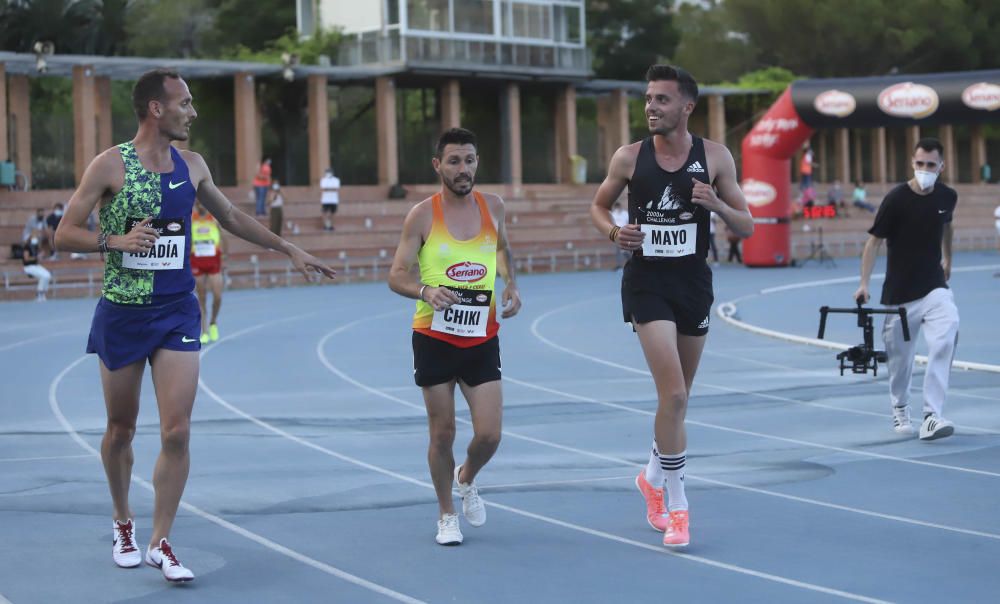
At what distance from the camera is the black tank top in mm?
7133

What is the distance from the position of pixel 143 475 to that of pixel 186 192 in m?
3.20

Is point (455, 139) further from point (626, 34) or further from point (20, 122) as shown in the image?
point (626, 34)

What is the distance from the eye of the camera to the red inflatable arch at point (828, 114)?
98.1 ft

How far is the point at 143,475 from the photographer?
9125mm

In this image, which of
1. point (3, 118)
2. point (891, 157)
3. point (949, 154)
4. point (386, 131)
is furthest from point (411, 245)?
point (891, 157)

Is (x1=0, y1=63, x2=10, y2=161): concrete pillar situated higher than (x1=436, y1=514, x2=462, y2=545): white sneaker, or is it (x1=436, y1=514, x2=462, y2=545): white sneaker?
(x1=0, y1=63, x2=10, y2=161): concrete pillar

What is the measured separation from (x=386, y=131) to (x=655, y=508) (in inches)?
1722

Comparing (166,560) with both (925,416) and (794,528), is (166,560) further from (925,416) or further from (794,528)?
(925,416)

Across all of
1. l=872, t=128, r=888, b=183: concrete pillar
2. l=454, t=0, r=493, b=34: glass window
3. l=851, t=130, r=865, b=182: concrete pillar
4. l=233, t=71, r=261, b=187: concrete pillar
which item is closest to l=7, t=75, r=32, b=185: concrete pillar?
l=233, t=71, r=261, b=187: concrete pillar

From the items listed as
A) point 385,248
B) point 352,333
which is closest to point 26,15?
point 385,248

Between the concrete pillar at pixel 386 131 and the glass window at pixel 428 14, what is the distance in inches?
85.3

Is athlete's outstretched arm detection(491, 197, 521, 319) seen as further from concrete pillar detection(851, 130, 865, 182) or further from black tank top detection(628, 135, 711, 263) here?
concrete pillar detection(851, 130, 865, 182)

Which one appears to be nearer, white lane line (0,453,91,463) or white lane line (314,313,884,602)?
white lane line (314,313,884,602)

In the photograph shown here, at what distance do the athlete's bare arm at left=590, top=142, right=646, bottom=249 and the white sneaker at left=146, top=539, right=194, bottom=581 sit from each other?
2.52 metres
